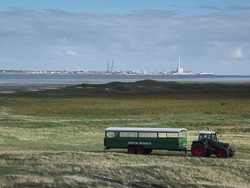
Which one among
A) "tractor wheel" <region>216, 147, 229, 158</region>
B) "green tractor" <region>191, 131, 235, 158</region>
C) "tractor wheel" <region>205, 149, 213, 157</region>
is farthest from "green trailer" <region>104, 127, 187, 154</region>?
"tractor wheel" <region>216, 147, 229, 158</region>

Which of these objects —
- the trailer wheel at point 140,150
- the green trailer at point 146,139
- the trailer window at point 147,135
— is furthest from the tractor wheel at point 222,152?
the trailer wheel at point 140,150

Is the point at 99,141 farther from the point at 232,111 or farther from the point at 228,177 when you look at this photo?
the point at 232,111

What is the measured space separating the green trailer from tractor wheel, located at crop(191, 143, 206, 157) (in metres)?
0.96

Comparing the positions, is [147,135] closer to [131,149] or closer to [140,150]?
[140,150]

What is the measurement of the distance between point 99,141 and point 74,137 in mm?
4787

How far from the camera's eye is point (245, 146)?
41.6 metres

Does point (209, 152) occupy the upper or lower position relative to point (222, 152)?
lower

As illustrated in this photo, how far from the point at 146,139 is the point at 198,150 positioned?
4.41 metres

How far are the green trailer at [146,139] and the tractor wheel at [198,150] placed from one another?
0.96 metres

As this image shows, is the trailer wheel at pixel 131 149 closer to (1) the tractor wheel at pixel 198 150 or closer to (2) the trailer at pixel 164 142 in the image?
(2) the trailer at pixel 164 142

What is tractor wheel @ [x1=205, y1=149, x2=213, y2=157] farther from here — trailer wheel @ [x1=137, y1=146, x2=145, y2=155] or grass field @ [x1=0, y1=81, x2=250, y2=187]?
trailer wheel @ [x1=137, y1=146, x2=145, y2=155]

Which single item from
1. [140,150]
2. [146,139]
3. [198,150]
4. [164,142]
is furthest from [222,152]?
[140,150]

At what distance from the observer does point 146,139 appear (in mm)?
36875

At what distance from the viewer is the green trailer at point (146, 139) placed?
36.3m
